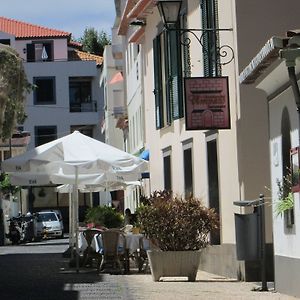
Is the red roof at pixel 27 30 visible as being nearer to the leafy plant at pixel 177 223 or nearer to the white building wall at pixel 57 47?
the white building wall at pixel 57 47

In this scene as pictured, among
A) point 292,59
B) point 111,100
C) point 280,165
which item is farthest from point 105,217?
point 111,100

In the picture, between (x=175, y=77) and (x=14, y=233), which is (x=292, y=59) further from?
(x=14, y=233)

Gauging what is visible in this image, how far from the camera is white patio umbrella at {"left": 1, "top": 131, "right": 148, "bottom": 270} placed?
18953 millimetres

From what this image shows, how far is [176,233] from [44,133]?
A: 52.9 metres

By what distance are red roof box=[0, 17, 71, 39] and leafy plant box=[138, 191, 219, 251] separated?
181 feet

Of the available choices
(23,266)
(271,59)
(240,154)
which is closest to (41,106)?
(23,266)

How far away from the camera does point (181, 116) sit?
70.5 ft

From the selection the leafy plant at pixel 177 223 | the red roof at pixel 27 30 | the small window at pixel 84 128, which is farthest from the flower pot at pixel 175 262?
the red roof at pixel 27 30

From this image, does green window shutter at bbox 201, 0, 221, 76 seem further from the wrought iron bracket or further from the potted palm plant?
the potted palm plant

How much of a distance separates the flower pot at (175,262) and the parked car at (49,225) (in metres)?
32.8

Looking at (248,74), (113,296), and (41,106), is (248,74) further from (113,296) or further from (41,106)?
(41,106)

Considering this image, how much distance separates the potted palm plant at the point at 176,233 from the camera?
1634 centimetres

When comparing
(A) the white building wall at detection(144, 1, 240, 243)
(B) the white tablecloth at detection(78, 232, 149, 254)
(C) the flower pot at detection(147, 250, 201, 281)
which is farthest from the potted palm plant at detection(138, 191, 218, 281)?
(B) the white tablecloth at detection(78, 232, 149, 254)

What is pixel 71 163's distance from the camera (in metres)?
18.9
